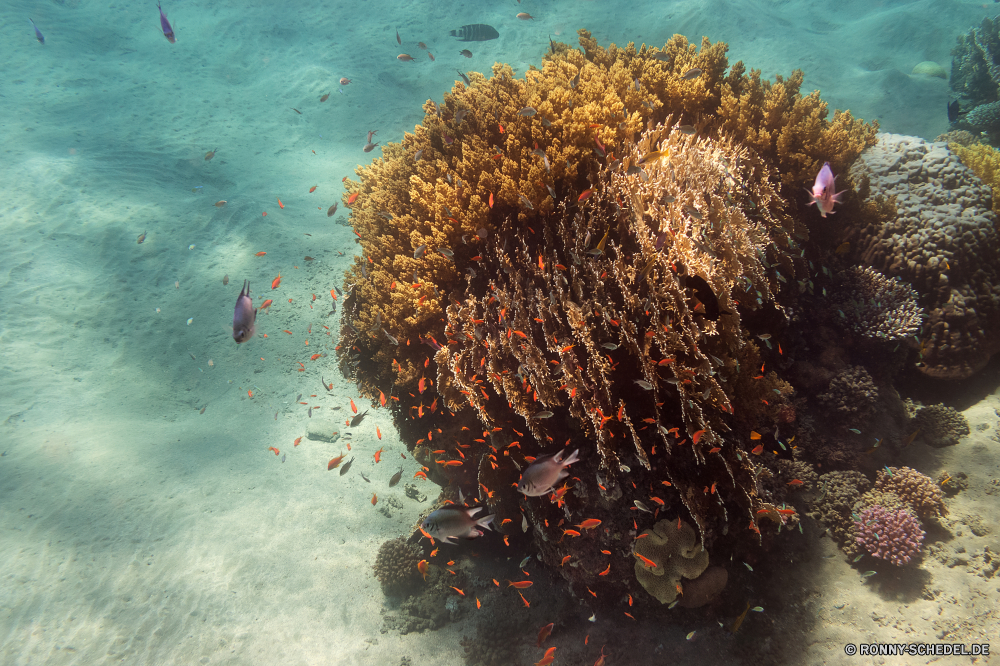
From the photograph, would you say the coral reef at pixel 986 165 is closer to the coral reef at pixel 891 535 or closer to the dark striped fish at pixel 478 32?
the coral reef at pixel 891 535

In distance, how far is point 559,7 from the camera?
17.7 m

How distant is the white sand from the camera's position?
5062 millimetres

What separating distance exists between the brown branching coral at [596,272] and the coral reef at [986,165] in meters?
1.55

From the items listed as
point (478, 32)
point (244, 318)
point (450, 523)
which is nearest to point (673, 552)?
point (450, 523)

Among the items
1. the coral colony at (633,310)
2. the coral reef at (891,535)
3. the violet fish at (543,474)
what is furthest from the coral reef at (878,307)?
the violet fish at (543,474)

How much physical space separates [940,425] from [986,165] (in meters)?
3.77

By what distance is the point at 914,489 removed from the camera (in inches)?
161

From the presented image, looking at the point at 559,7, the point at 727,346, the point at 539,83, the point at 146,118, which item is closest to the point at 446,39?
the point at 559,7

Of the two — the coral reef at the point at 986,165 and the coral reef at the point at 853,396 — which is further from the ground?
the coral reef at the point at 986,165

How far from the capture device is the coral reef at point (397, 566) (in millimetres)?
5352

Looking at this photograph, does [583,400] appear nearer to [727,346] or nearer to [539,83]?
[727,346]

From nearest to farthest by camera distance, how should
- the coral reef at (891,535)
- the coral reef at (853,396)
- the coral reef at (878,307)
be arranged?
1. the coral reef at (891,535)
2. the coral reef at (853,396)
3. the coral reef at (878,307)

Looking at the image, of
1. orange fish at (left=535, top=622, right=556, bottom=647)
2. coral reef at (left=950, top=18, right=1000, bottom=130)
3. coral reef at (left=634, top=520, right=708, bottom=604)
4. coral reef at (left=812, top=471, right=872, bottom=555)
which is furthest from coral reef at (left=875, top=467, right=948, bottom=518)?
coral reef at (left=950, top=18, right=1000, bottom=130)

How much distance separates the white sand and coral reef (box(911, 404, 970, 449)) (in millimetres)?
372
